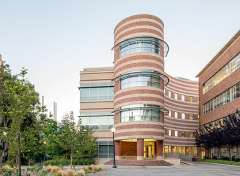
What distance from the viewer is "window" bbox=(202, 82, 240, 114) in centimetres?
5583

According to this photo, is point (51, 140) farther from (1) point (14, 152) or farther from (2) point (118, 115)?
(1) point (14, 152)

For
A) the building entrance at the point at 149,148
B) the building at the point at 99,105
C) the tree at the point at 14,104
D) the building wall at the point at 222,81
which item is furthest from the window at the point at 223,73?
the tree at the point at 14,104

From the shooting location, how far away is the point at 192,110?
85.1m

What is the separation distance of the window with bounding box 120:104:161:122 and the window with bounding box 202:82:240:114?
1156cm

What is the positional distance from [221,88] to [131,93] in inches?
683

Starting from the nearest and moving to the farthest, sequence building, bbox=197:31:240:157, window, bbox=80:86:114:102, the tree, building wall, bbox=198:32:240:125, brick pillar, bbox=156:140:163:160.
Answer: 1. the tree
2. building, bbox=197:31:240:157
3. building wall, bbox=198:32:240:125
4. brick pillar, bbox=156:140:163:160
5. window, bbox=80:86:114:102

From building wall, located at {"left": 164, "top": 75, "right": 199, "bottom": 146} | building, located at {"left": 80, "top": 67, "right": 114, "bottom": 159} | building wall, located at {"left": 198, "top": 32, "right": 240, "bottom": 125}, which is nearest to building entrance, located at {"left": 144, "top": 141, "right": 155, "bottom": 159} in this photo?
building, located at {"left": 80, "top": 67, "right": 114, "bottom": 159}

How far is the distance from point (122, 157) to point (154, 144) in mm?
6822

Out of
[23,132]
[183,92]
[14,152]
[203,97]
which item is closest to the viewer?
[14,152]

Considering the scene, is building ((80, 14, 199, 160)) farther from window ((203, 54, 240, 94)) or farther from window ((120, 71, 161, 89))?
window ((203, 54, 240, 94))

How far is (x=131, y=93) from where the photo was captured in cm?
5578

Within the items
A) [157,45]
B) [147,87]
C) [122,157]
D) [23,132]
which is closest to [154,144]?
[122,157]

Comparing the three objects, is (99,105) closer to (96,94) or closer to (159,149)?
(96,94)

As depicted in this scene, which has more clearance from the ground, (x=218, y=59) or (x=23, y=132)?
(x=218, y=59)
